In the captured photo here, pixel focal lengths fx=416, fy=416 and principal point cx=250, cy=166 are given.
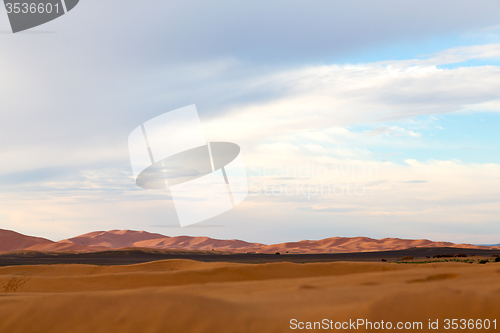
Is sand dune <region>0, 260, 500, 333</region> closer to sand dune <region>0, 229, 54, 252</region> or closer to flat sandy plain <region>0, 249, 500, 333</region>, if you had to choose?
flat sandy plain <region>0, 249, 500, 333</region>

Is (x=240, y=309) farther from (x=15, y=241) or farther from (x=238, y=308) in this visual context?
(x=15, y=241)

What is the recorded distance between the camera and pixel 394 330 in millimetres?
7254

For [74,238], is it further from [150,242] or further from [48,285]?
[48,285]

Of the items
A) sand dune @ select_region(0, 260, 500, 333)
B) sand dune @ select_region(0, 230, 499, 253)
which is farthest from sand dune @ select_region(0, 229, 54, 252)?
sand dune @ select_region(0, 260, 500, 333)

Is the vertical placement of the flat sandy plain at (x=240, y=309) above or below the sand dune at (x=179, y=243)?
above

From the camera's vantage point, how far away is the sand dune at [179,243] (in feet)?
300

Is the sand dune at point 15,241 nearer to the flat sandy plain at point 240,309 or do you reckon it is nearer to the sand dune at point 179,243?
the sand dune at point 179,243

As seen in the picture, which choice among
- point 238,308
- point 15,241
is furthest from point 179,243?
point 238,308

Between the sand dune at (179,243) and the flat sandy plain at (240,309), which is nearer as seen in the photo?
the flat sandy plain at (240,309)

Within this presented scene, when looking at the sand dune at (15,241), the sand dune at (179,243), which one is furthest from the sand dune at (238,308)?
the sand dune at (15,241)

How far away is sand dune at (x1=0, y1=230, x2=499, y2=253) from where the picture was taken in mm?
91562

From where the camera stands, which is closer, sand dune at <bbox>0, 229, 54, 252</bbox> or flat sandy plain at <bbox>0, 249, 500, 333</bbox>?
flat sandy plain at <bbox>0, 249, 500, 333</bbox>

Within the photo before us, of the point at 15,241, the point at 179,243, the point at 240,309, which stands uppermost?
the point at 240,309

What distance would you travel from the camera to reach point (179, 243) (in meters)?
126
